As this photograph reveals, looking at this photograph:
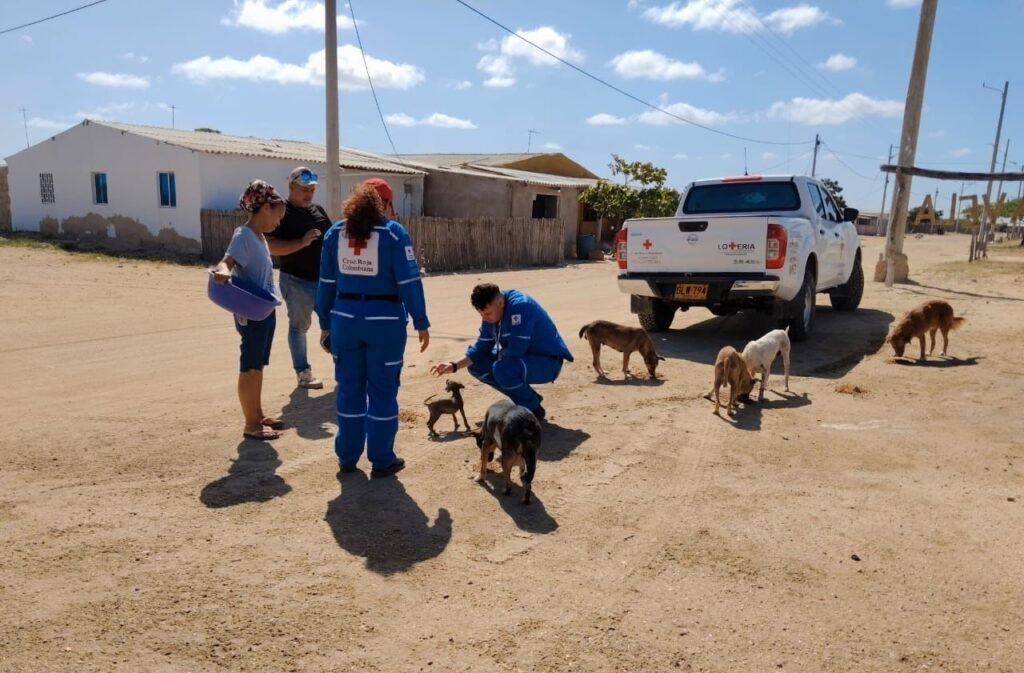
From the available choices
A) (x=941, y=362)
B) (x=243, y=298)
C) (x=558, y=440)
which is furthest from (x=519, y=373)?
(x=941, y=362)

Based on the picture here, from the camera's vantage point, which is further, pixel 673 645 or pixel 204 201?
pixel 204 201

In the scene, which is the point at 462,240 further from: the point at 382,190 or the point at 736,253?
the point at 382,190

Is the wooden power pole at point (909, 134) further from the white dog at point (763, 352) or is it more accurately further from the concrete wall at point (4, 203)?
the concrete wall at point (4, 203)

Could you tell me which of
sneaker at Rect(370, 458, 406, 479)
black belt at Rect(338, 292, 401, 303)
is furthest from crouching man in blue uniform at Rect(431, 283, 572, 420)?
black belt at Rect(338, 292, 401, 303)

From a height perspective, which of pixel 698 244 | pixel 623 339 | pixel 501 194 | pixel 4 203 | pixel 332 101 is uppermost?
pixel 332 101

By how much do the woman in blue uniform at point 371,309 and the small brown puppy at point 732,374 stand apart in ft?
8.64

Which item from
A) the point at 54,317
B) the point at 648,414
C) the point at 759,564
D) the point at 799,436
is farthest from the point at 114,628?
the point at 54,317

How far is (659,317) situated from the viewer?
998cm

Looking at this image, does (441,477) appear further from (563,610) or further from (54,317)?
(54,317)

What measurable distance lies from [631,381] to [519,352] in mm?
2225

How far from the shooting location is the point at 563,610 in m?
3.12

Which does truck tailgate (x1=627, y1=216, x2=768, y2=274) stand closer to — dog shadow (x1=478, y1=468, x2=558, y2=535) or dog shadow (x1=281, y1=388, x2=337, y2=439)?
dog shadow (x1=281, y1=388, x2=337, y2=439)

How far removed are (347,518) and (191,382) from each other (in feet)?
12.0

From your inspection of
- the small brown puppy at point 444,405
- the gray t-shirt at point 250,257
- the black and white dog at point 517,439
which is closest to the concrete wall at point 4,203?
the gray t-shirt at point 250,257
